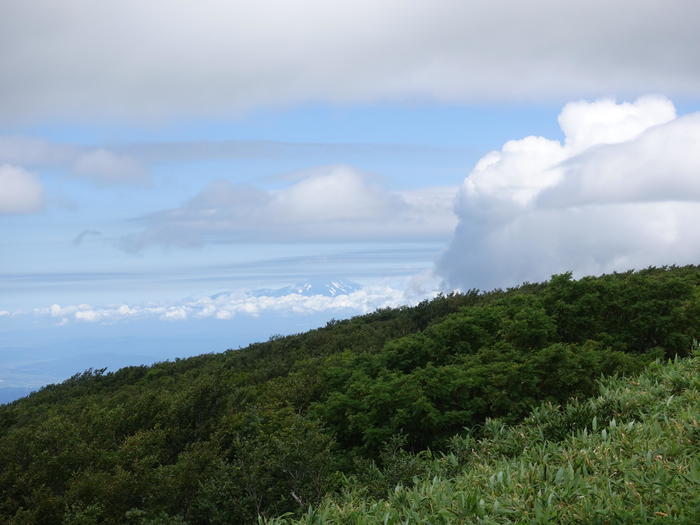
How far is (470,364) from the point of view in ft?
47.2

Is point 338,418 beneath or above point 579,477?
beneath

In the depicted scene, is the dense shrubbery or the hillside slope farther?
the dense shrubbery

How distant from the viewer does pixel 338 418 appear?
14.4m

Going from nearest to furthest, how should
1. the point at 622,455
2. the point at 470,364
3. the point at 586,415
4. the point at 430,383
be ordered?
the point at 622,455
the point at 586,415
the point at 430,383
the point at 470,364

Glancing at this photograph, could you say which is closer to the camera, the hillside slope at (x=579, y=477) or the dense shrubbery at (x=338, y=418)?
the hillside slope at (x=579, y=477)

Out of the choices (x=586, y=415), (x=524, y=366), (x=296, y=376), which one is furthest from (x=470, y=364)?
(x=296, y=376)

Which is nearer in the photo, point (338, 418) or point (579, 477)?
point (579, 477)

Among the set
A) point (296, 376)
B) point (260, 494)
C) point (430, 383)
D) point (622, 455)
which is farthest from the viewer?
point (296, 376)

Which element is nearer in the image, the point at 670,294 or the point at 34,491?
the point at 34,491

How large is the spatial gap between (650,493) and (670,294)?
13454mm

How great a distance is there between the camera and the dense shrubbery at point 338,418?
10.3m

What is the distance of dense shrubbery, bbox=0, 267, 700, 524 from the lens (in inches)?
405

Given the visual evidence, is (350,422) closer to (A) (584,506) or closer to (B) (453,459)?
(B) (453,459)

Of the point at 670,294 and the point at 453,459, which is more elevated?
the point at 670,294
